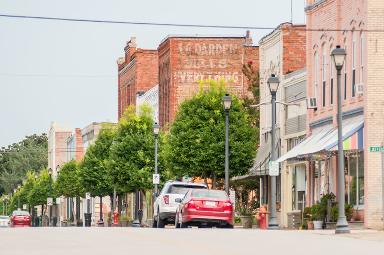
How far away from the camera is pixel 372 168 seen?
45.2 metres

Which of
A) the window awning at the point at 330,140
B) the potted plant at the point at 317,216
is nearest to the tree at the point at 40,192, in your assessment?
the window awning at the point at 330,140

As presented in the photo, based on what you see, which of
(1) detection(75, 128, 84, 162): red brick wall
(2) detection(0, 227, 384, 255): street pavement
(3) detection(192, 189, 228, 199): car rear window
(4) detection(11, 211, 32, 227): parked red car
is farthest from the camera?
(1) detection(75, 128, 84, 162): red brick wall

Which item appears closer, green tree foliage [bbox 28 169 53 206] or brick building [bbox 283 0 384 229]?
A: brick building [bbox 283 0 384 229]

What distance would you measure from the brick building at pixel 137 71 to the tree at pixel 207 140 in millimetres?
34391

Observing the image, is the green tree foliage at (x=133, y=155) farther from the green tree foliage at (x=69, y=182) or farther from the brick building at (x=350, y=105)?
the green tree foliage at (x=69, y=182)

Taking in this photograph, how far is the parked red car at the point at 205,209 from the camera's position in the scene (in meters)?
43.8

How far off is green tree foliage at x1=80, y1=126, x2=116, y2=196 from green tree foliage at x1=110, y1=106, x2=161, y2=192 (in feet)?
40.4

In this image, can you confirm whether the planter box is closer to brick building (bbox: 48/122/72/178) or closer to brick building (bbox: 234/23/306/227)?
brick building (bbox: 234/23/306/227)

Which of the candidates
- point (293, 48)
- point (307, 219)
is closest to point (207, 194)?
point (307, 219)

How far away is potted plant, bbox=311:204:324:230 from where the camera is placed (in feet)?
156

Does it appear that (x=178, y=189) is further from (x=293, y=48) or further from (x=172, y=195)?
(x=293, y=48)

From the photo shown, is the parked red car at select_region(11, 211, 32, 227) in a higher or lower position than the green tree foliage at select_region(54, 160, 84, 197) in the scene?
lower

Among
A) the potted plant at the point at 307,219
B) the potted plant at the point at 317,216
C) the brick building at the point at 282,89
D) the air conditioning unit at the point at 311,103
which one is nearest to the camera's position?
the potted plant at the point at 317,216

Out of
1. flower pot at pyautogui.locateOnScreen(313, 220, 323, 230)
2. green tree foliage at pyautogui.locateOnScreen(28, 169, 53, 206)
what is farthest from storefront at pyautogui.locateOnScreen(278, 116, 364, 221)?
green tree foliage at pyautogui.locateOnScreen(28, 169, 53, 206)
